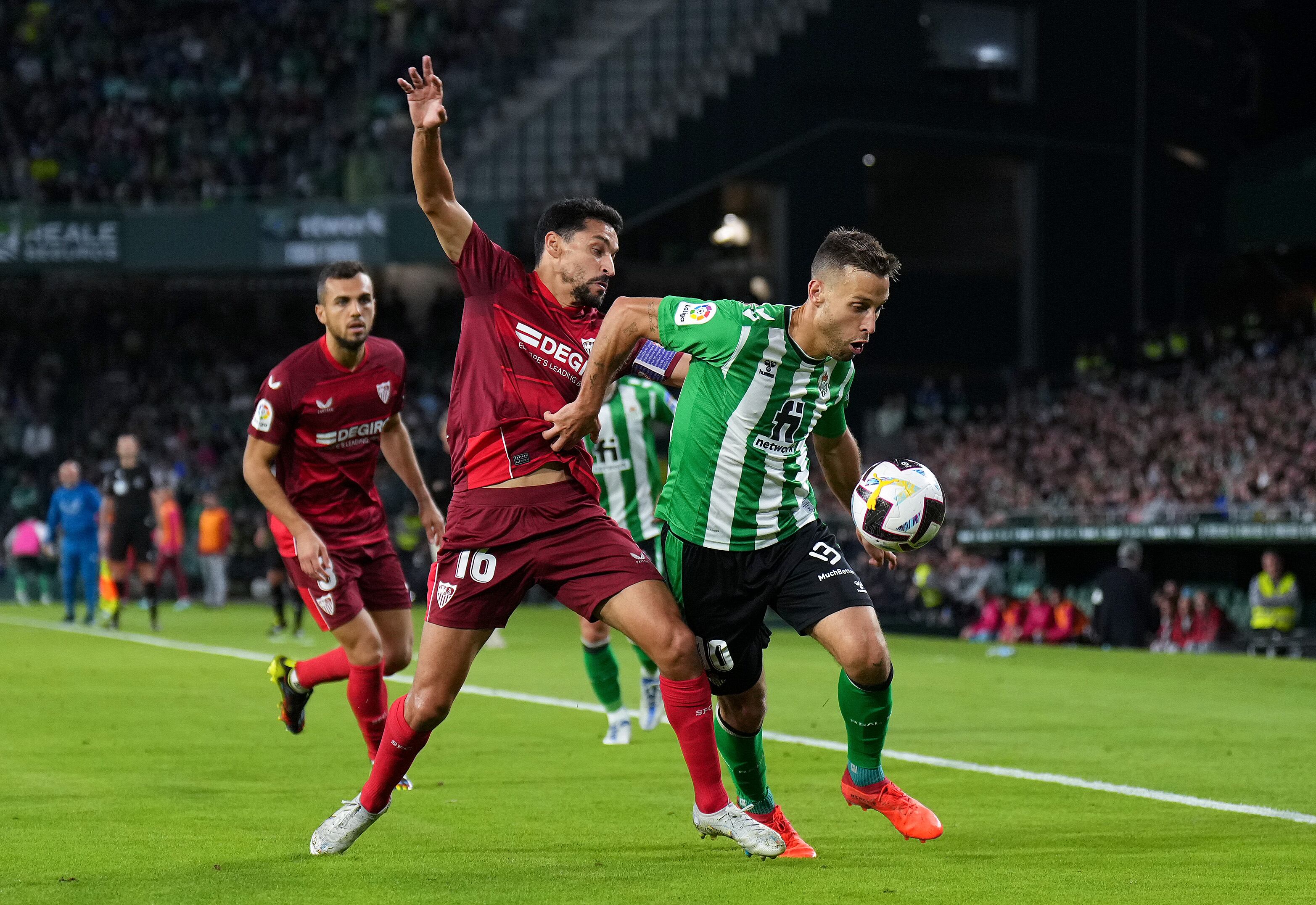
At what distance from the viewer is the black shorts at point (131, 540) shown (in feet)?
68.1

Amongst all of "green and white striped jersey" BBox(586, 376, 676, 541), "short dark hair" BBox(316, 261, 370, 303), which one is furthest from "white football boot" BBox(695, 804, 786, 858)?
"green and white striped jersey" BBox(586, 376, 676, 541)

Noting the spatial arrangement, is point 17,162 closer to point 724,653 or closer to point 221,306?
point 221,306

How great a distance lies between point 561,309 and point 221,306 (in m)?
30.8

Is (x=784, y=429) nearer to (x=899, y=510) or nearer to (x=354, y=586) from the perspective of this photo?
(x=899, y=510)

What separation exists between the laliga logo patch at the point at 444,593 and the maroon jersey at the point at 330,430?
1.91 meters

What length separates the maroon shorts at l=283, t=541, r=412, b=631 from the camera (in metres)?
7.83

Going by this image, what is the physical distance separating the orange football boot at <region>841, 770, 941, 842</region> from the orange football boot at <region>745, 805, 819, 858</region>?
0.25 metres

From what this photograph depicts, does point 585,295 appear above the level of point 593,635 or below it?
above

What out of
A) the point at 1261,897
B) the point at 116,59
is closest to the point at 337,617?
the point at 1261,897

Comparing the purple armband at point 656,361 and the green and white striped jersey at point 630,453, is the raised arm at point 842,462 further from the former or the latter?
the green and white striped jersey at point 630,453

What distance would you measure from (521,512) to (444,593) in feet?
1.32

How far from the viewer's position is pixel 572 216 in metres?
6.18

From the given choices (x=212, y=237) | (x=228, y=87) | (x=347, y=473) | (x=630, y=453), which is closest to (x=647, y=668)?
(x=630, y=453)

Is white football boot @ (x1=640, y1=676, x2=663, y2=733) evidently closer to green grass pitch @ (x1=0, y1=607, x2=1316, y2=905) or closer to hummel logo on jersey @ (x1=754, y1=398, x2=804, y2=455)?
green grass pitch @ (x1=0, y1=607, x2=1316, y2=905)
